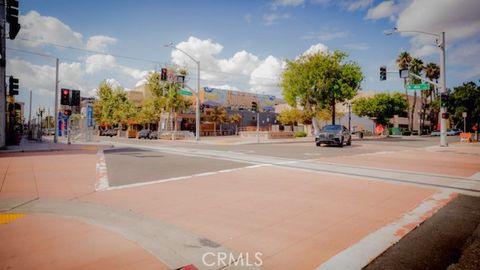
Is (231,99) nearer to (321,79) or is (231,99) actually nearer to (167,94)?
(167,94)

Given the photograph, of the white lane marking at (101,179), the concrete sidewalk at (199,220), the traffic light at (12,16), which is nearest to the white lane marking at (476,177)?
the concrete sidewalk at (199,220)

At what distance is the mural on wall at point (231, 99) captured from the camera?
59156mm

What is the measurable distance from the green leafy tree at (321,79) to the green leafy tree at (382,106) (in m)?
26.5

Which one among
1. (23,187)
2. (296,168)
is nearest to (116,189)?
(23,187)

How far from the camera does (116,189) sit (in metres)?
7.11

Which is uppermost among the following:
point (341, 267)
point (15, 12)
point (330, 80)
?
point (330, 80)

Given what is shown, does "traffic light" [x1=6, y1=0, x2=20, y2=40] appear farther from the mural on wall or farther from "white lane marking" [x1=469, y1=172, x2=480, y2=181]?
the mural on wall

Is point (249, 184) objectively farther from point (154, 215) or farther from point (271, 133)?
point (271, 133)

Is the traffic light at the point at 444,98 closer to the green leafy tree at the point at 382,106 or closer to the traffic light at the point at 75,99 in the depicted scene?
the traffic light at the point at 75,99

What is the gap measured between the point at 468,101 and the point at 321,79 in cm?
3544

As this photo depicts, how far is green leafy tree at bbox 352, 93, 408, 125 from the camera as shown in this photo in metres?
59.3

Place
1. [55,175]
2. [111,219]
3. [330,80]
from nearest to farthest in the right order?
→ 1. [111,219]
2. [55,175]
3. [330,80]

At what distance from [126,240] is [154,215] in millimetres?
1168

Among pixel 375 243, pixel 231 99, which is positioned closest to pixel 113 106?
pixel 231 99
